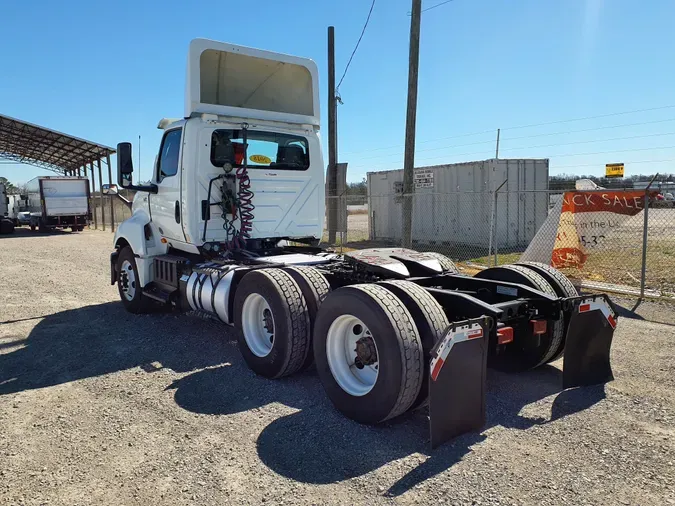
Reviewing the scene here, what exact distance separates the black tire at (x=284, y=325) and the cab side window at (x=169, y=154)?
2575 millimetres

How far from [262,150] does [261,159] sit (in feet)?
0.39

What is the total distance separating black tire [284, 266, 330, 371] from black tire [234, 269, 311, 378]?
4 cm

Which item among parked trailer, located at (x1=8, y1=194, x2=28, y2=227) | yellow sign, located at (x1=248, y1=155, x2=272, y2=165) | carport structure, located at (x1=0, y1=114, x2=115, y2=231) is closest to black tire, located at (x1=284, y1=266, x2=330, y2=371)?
yellow sign, located at (x1=248, y1=155, x2=272, y2=165)

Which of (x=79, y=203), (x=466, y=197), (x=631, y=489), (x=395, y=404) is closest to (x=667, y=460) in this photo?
(x=631, y=489)

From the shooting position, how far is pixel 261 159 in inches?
269

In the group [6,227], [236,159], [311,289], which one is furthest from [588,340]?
[6,227]

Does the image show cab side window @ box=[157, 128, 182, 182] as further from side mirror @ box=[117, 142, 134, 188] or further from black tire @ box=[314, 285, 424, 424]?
black tire @ box=[314, 285, 424, 424]

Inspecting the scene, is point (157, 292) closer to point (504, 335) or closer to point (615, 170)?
point (504, 335)

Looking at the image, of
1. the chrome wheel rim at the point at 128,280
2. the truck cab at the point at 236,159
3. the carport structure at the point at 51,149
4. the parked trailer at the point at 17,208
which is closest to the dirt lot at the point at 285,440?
the truck cab at the point at 236,159

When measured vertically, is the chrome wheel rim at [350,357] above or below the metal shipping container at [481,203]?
below

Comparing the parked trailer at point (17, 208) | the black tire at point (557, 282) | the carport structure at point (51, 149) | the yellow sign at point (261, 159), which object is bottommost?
the black tire at point (557, 282)

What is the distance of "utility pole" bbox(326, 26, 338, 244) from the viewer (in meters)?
17.8

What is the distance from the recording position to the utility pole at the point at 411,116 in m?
11.7

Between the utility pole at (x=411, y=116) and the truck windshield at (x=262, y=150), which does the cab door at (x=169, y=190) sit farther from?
the utility pole at (x=411, y=116)
